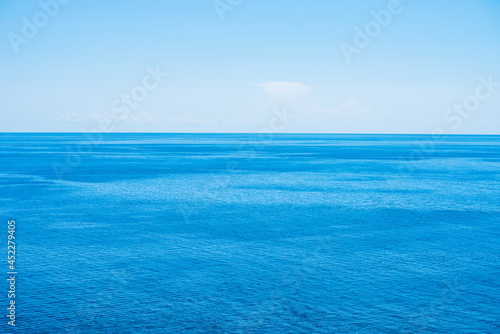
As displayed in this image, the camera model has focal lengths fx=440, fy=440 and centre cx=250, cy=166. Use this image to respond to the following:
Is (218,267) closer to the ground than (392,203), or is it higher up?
closer to the ground

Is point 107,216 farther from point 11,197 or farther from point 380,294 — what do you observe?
point 380,294

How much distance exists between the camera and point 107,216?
59.2 metres

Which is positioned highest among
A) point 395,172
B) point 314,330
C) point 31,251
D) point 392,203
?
point 395,172

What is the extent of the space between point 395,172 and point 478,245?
73.6 meters

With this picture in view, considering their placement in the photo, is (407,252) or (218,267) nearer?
(218,267)

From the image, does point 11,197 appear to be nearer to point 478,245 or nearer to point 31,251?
point 31,251

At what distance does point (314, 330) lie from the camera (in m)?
28.5

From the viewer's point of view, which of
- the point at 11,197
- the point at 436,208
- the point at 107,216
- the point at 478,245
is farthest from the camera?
the point at 11,197

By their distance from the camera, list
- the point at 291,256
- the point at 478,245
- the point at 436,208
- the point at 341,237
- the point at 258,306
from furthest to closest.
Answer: the point at 436,208 < the point at 341,237 < the point at 478,245 < the point at 291,256 < the point at 258,306

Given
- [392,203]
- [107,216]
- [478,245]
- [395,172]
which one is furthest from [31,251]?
[395,172]
